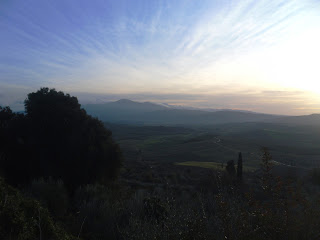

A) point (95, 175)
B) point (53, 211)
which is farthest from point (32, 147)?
point (53, 211)

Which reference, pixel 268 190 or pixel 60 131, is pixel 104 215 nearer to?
pixel 268 190

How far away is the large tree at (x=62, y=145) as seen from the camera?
12.2 meters

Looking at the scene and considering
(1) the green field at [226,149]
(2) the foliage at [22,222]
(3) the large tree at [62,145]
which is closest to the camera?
(2) the foliage at [22,222]

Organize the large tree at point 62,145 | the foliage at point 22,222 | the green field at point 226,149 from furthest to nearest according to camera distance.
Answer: the green field at point 226,149, the large tree at point 62,145, the foliage at point 22,222

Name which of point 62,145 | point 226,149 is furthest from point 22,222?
point 226,149

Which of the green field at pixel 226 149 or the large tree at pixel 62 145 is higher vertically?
the large tree at pixel 62 145

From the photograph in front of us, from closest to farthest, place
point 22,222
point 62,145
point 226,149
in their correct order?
point 22,222, point 62,145, point 226,149

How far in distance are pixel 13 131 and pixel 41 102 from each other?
94.7 inches

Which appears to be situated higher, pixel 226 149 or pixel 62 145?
pixel 62 145

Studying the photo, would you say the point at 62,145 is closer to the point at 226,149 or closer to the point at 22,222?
the point at 22,222

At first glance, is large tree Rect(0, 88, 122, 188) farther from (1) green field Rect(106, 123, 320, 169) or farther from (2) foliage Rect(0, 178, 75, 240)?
(2) foliage Rect(0, 178, 75, 240)

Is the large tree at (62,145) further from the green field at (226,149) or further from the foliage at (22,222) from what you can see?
the foliage at (22,222)

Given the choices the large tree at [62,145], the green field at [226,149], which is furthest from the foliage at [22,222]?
the green field at [226,149]

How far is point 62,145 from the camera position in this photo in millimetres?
12859
